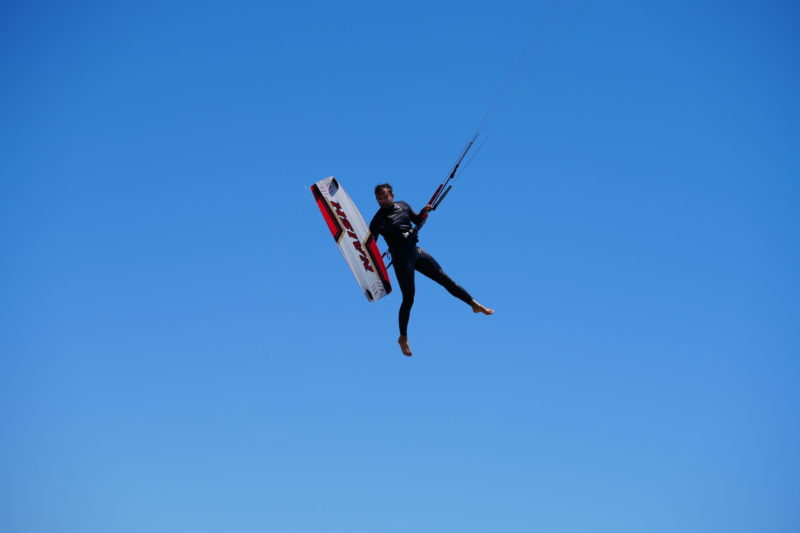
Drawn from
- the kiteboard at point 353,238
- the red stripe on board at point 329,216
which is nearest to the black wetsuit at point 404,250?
the kiteboard at point 353,238

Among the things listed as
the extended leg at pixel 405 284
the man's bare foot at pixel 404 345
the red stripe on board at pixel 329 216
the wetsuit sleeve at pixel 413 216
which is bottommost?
the man's bare foot at pixel 404 345

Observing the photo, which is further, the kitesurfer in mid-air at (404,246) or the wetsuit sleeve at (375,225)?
the wetsuit sleeve at (375,225)

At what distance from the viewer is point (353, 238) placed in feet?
30.9

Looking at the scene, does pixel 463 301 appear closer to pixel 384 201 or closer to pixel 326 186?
pixel 384 201

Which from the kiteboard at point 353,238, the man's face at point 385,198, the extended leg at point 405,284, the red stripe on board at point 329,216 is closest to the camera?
the extended leg at point 405,284

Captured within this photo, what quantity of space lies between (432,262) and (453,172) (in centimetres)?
139

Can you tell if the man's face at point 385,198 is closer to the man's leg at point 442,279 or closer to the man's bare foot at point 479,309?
the man's leg at point 442,279

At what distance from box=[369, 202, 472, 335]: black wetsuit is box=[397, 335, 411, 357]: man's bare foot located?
80 millimetres

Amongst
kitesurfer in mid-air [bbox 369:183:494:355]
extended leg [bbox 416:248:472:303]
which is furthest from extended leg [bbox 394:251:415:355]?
extended leg [bbox 416:248:472:303]

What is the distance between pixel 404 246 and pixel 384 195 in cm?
85

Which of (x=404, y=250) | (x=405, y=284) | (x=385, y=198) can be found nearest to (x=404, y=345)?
(x=405, y=284)

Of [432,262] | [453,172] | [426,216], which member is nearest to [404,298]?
[432,262]

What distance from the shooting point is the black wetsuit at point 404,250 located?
858cm

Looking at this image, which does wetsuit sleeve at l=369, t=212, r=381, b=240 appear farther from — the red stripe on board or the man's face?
the red stripe on board
